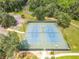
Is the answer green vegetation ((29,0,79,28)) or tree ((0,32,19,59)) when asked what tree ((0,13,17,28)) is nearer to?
green vegetation ((29,0,79,28))

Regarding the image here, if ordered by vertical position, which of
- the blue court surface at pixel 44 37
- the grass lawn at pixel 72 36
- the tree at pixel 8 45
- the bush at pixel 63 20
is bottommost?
the grass lawn at pixel 72 36

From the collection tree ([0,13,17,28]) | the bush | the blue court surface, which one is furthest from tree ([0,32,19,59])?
the bush

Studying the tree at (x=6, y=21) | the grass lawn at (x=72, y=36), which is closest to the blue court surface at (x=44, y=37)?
the grass lawn at (x=72, y=36)

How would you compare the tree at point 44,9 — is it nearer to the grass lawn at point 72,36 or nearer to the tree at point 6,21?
the tree at point 6,21

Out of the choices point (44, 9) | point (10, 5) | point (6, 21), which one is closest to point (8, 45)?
point (6, 21)

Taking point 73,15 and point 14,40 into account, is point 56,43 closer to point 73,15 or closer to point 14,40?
point 14,40

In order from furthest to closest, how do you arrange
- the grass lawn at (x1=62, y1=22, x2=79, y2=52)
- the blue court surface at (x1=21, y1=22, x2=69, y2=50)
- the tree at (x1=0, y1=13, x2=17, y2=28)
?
1. the tree at (x1=0, y1=13, x2=17, y2=28)
2. the grass lawn at (x1=62, y1=22, x2=79, y2=52)
3. the blue court surface at (x1=21, y1=22, x2=69, y2=50)
